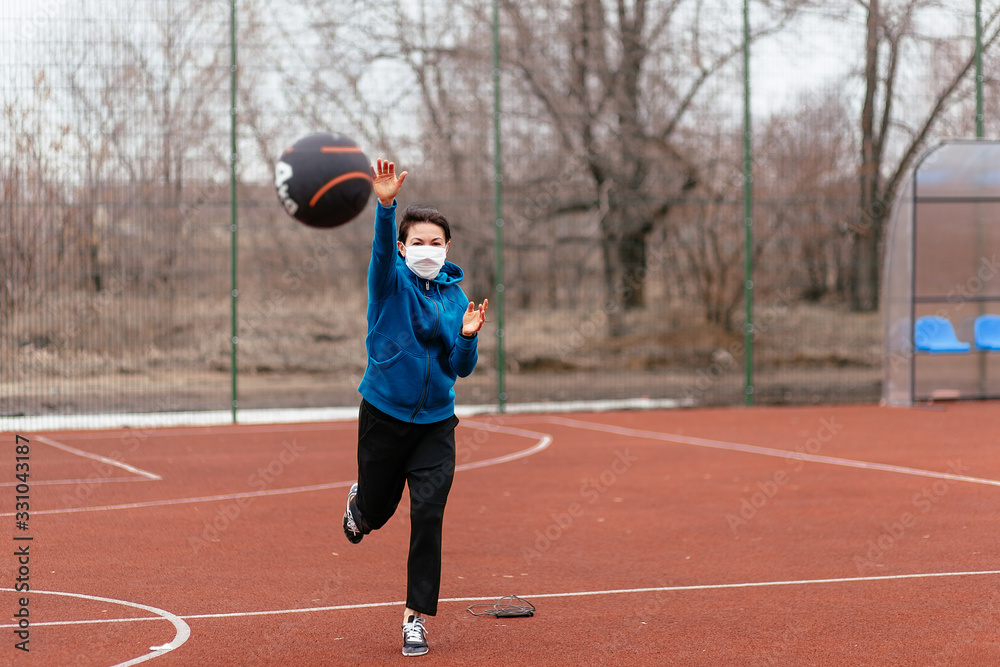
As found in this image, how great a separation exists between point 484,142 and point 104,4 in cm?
430

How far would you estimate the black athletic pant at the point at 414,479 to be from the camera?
169 inches

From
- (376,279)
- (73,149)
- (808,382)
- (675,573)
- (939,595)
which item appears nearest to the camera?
(376,279)

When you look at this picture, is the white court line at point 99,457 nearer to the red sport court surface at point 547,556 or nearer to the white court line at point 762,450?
the red sport court surface at point 547,556

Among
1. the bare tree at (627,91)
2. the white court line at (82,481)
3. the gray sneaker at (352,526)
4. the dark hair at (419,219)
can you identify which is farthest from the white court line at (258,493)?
the bare tree at (627,91)

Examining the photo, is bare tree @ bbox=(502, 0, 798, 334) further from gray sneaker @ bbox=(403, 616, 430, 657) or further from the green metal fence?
gray sneaker @ bbox=(403, 616, 430, 657)

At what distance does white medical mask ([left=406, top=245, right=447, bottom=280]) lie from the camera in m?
4.34

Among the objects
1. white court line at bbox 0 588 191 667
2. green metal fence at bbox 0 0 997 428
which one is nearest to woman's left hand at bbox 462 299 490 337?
white court line at bbox 0 588 191 667

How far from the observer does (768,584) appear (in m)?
5.20

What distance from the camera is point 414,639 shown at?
4.15 meters

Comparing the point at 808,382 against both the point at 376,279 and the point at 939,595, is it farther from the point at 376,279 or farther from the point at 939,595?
the point at 376,279

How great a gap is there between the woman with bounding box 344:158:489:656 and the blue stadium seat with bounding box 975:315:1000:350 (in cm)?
1075

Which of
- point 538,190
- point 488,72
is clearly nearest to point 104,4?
point 488,72

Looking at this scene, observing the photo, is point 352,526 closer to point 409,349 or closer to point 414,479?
point 414,479

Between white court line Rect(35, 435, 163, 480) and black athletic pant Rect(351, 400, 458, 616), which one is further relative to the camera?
white court line Rect(35, 435, 163, 480)
